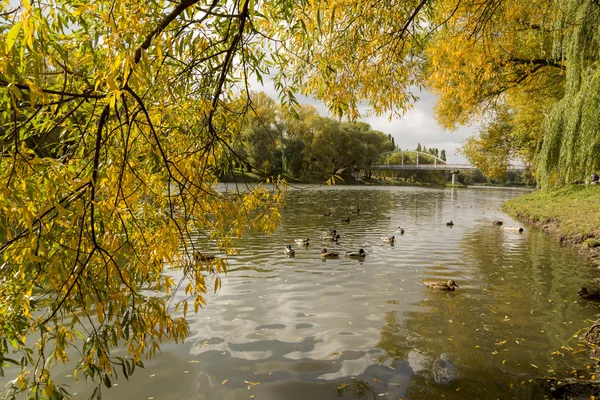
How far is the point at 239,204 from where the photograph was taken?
3.67 m

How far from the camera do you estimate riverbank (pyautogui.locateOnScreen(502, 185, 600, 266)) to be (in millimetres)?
13695

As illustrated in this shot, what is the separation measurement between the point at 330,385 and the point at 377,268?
6.54 metres

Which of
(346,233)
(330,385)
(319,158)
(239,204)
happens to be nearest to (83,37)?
(239,204)

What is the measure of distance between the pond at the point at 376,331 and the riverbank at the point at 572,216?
177cm

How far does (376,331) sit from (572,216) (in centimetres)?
1534

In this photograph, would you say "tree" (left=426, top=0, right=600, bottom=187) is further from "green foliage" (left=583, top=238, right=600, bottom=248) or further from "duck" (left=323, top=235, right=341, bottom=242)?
"duck" (left=323, top=235, right=341, bottom=242)

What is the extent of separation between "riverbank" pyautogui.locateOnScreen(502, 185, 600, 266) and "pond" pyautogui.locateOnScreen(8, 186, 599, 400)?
1775mm

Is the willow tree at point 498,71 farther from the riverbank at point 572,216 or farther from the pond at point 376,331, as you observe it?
the pond at point 376,331

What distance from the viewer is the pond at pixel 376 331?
5.34 m

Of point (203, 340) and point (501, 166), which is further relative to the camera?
point (501, 166)

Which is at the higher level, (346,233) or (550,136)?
(550,136)

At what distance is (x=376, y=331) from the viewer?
702cm

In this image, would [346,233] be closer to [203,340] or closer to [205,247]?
[205,247]

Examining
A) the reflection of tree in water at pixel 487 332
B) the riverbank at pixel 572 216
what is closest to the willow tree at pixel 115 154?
the reflection of tree in water at pixel 487 332
